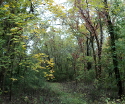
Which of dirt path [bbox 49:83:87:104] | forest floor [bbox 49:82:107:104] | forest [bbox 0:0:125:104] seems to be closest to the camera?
forest [bbox 0:0:125:104]

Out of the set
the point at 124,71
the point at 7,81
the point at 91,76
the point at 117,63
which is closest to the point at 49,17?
the point at 7,81

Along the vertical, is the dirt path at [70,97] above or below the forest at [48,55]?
below

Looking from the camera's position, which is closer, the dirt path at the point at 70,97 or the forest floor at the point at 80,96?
the dirt path at the point at 70,97

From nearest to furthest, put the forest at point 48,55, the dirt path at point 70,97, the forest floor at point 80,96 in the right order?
the forest at point 48,55, the dirt path at point 70,97, the forest floor at point 80,96

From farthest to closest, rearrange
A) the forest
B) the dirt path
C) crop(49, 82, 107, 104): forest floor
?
1. crop(49, 82, 107, 104): forest floor
2. the dirt path
3. the forest

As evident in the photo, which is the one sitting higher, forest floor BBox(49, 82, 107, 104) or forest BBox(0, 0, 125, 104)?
forest BBox(0, 0, 125, 104)

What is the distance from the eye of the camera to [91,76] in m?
13.1

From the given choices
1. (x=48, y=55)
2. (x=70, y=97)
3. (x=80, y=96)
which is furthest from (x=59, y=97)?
(x=48, y=55)

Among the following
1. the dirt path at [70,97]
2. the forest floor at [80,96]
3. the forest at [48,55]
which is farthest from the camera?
the forest floor at [80,96]

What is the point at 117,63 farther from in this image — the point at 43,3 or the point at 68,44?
the point at 68,44

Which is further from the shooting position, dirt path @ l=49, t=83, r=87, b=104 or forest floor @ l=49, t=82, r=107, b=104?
forest floor @ l=49, t=82, r=107, b=104

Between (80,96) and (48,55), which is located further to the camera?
(80,96)

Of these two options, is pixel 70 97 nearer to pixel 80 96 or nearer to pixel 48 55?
pixel 80 96

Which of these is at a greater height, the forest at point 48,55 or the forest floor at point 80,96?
the forest at point 48,55
